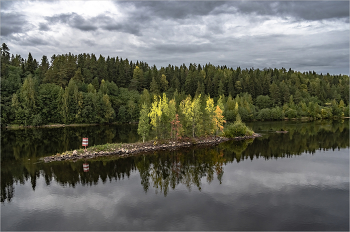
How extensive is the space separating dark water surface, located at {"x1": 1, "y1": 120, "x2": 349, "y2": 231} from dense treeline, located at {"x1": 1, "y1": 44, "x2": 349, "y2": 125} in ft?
107

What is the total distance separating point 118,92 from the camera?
4808 inches

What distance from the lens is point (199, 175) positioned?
33250 millimetres

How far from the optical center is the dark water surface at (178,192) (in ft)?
71.3

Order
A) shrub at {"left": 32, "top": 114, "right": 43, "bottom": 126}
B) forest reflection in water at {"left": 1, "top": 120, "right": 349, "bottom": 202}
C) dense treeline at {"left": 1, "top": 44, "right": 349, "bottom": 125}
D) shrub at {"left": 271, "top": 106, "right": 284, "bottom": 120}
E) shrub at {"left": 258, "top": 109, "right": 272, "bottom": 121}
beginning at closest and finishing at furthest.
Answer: forest reflection in water at {"left": 1, "top": 120, "right": 349, "bottom": 202} < shrub at {"left": 32, "top": 114, "right": 43, "bottom": 126} < dense treeline at {"left": 1, "top": 44, "right": 349, "bottom": 125} < shrub at {"left": 258, "top": 109, "right": 272, "bottom": 121} < shrub at {"left": 271, "top": 106, "right": 284, "bottom": 120}

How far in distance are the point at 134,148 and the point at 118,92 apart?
81.0 m

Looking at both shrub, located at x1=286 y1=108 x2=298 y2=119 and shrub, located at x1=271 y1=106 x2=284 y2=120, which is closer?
shrub, located at x1=271 y1=106 x2=284 y2=120

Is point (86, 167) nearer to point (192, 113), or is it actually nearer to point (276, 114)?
point (192, 113)

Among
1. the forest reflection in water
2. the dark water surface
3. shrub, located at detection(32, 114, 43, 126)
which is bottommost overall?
the dark water surface

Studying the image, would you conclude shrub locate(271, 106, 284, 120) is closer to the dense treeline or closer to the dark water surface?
the dense treeline

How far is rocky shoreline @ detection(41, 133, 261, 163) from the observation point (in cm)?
3916

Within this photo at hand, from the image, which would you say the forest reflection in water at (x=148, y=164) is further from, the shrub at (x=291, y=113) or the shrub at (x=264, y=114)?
the shrub at (x=291, y=113)

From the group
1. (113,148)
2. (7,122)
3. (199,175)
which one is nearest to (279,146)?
(199,175)

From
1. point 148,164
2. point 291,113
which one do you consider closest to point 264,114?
point 291,113

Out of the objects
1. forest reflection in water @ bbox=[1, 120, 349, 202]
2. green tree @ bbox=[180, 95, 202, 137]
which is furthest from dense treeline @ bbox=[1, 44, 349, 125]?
forest reflection in water @ bbox=[1, 120, 349, 202]
